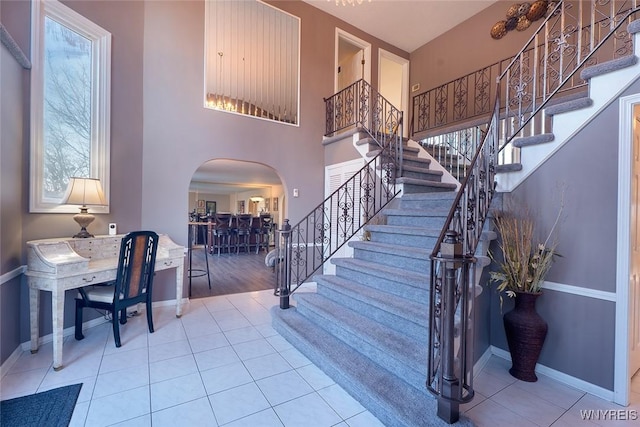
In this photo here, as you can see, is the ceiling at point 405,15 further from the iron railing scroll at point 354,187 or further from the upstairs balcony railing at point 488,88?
the iron railing scroll at point 354,187

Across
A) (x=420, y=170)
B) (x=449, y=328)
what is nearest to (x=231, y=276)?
(x=420, y=170)

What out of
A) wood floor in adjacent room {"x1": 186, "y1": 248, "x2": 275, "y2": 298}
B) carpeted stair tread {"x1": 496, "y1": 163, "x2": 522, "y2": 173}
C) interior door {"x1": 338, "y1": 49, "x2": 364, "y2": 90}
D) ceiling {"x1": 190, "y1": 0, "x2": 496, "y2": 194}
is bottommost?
wood floor in adjacent room {"x1": 186, "y1": 248, "x2": 275, "y2": 298}

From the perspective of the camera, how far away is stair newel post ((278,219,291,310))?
324 centimetres

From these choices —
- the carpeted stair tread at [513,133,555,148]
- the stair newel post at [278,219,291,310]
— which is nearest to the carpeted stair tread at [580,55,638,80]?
the carpeted stair tread at [513,133,555,148]

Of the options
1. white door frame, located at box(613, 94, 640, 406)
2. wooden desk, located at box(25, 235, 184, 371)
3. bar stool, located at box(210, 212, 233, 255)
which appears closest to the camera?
white door frame, located at box(613, 94, 640, 406)

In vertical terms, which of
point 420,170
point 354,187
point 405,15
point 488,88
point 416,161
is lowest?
point 354,187

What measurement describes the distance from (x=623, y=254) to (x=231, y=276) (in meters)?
5.38

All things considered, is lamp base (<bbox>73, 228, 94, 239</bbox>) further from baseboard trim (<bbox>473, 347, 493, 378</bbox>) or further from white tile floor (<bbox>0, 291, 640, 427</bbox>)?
baseboard trim (<bbox>473, 347, 493, 378</bbox>)

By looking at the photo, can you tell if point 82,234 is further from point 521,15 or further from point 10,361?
point 521,15

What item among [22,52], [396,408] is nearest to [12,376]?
[22,52]

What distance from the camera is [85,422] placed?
5.62 ft

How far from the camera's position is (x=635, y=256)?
219 centimetres

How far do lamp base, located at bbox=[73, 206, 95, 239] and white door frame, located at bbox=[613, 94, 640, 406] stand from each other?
4619mm

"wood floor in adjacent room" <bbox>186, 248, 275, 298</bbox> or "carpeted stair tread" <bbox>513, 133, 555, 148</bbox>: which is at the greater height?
"carpeted stair tread" <bbox>513, 133, 555, 148</bbox>
